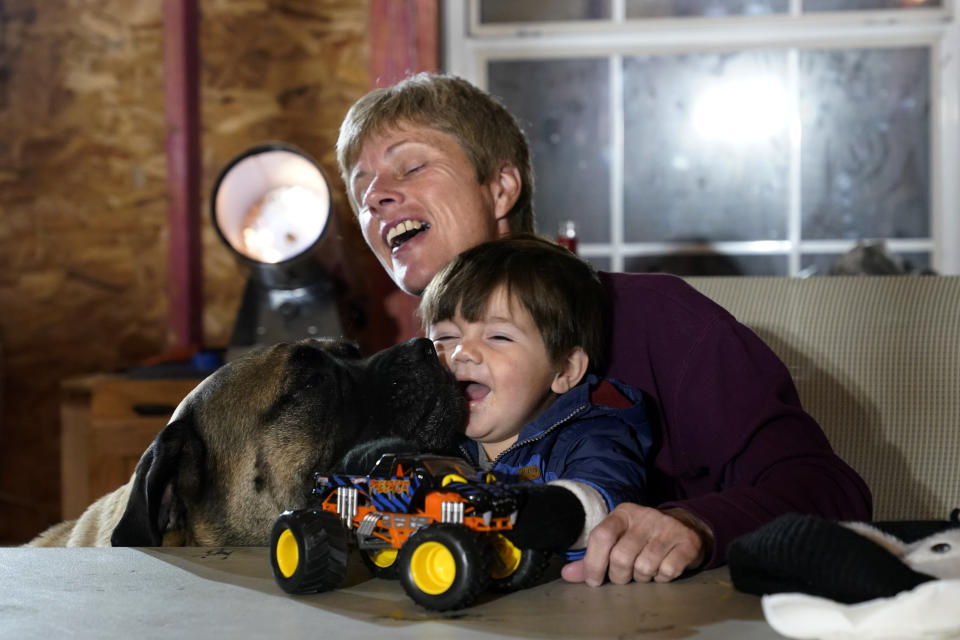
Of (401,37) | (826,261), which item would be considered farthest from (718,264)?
(401,37)

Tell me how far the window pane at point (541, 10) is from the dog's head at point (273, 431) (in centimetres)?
300

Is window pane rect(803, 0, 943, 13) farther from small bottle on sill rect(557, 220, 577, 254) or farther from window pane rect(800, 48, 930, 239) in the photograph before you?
small bottle on sill rect(557, 220, 577, 254)

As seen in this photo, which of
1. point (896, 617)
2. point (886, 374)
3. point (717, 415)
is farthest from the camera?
point (886, 374)

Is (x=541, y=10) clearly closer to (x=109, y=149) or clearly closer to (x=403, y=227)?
(x=109, y=149)

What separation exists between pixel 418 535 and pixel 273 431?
2.19 ft

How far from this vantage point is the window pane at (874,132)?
Result: 4.11 m

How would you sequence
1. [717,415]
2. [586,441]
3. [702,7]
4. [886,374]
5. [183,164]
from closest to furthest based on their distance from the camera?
1. [586,441]
2. [717,415]
3. [886,374]
4. [183,164]
5. [702,7]

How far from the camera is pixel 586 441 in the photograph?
136 centimetres

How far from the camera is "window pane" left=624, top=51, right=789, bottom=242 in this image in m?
4.17

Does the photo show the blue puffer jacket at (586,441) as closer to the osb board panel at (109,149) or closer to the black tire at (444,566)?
the black tire at (444,566)

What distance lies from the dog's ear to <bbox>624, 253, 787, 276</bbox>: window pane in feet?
9.57

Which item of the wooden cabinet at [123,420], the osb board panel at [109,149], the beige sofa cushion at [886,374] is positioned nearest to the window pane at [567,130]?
the osb board panel at [109,149]

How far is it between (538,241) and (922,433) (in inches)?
39.9

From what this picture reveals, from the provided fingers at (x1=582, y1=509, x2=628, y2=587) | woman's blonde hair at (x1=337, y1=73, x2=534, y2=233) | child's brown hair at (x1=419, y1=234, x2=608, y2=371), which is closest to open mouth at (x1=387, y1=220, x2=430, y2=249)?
woman's blonde hair at (x1=337, y1=73, x2=534, y2=233)
